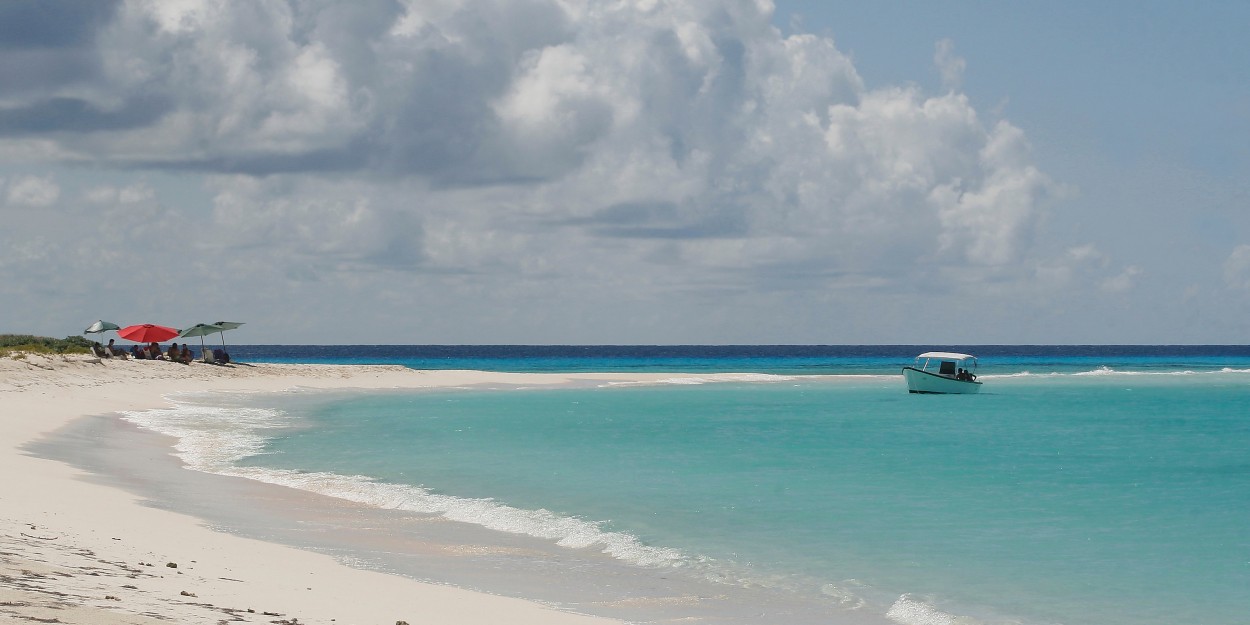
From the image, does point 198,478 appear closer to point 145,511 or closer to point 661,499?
point 145,511

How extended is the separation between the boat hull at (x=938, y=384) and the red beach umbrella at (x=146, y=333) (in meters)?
49.7

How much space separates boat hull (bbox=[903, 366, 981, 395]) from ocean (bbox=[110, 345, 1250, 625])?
18.9 m

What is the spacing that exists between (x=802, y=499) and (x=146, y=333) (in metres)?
55.4

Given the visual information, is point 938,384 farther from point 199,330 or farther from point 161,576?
point 161,576

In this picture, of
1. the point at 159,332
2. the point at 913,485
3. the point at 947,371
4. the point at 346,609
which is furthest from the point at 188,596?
the point at 947,371

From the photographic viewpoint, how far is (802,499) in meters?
23.0

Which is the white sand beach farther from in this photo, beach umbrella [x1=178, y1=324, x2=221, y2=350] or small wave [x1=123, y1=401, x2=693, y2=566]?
beach umbrella [x1=178, y1=324, x2=221, y2=350]

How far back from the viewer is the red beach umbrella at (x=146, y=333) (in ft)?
216

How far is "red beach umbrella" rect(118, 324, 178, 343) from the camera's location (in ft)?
216

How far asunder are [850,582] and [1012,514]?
7923 mm

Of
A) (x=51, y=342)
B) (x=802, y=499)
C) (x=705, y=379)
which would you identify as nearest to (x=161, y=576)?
(x=802, y=499)

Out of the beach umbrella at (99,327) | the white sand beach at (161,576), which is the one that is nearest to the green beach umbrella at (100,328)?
the beach umbrella at (99,327)

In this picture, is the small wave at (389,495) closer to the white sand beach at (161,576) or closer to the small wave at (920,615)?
the small wave at (920,615)

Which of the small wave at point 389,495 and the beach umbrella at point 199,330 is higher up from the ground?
the beach umbrella at point 199,330
